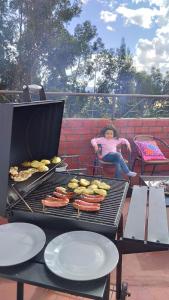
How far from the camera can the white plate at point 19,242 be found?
1.02 m

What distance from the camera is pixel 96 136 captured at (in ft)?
12.6

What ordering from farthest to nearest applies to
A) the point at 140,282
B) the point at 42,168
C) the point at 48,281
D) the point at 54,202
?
the point at 140,282
the point at 42,168
the point at 54,202
the point at 48,281

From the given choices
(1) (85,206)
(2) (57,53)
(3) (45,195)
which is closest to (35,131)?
(3) (45,195)

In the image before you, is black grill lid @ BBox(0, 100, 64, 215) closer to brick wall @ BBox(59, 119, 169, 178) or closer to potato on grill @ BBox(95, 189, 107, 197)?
potato on grill @ BBox(95, 189, 107, 197)

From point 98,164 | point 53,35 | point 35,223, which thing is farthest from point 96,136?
point 53,35

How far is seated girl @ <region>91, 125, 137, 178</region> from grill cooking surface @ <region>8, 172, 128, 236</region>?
1.73 meters

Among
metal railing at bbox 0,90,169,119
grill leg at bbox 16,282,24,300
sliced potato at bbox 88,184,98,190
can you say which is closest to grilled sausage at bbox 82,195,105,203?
sliced potato at bbox 88,184,98,190

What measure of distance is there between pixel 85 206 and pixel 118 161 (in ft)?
7.22

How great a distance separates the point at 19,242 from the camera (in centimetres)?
Answer: 114

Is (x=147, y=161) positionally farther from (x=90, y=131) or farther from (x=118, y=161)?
(x=90, y=131)

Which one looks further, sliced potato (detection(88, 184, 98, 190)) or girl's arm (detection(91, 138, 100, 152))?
girl's arm (detection(91, 138, 100, 152))

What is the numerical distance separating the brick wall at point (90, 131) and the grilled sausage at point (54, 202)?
230 cm


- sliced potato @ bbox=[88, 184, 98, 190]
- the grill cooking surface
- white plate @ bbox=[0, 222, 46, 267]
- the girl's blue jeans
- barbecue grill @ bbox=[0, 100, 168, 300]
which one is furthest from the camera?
the girl's blue jeans

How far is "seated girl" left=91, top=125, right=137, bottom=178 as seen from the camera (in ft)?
11.5
